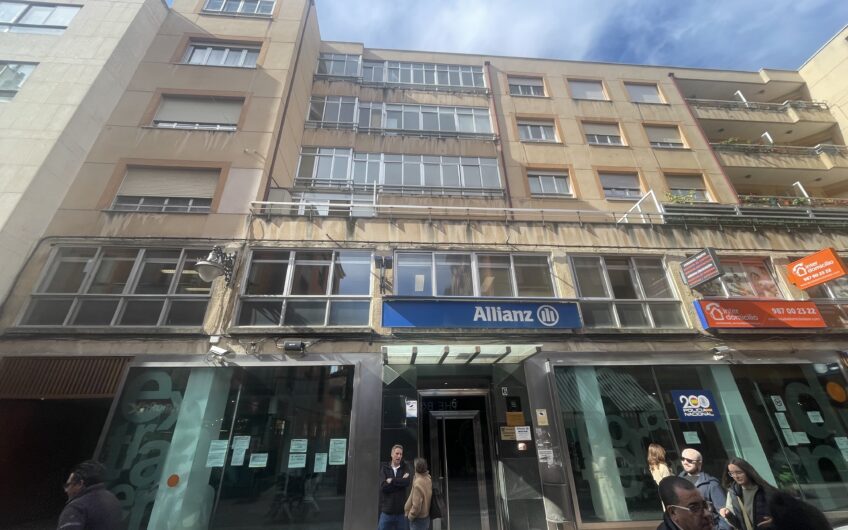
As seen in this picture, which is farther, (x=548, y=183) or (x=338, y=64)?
(x=338, y=64)

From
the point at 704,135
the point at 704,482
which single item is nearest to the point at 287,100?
the point at 704,482

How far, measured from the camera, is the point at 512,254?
10.2 m

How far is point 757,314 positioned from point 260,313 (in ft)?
44.3

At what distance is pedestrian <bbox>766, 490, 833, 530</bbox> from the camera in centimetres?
273

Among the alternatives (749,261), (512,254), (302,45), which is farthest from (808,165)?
(302,45)

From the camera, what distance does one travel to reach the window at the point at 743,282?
1020cm

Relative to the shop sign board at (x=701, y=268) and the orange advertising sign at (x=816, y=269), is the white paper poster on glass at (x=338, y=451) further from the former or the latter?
the orange advertising sign at (x=816, y=269)

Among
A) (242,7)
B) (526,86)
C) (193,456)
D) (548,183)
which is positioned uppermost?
(242,7)

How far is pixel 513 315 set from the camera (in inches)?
358

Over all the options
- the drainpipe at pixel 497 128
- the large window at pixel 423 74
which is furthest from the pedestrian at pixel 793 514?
the large window at pixel 423 74

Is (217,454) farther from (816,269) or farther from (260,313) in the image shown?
(816,269)

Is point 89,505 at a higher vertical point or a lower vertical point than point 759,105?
lower

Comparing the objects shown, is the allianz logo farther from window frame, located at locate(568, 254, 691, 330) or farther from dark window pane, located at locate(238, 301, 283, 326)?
dark window pane, located at locate(238, 301, 283, 326)

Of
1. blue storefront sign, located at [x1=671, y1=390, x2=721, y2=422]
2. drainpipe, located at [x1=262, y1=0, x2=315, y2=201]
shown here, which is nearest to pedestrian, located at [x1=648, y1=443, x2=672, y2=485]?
blue storefront sign, located at [x1=671, y1=390, x2=721, y2=422]
